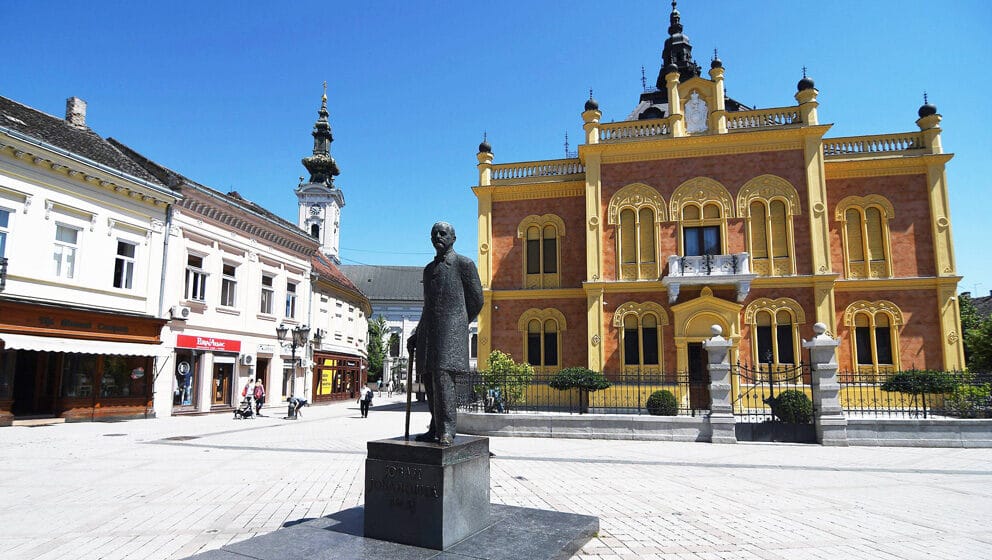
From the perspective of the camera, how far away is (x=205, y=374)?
22.3m

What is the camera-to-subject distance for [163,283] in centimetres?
2047

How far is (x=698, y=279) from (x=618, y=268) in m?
3.56

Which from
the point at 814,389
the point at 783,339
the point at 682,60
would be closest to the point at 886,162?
the point at 783,339

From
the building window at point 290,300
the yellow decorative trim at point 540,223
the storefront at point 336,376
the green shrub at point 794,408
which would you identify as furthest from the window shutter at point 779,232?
the storefront at point 336,376

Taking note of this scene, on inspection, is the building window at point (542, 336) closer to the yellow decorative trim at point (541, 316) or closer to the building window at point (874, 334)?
the yellow decorative trim at point (541, 316)

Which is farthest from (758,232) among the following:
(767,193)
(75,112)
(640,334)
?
(75,112)

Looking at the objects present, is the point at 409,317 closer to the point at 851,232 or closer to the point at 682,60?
the point at 682,60

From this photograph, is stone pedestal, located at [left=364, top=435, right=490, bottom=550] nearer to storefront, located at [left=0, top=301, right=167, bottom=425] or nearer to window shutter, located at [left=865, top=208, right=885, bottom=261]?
storefront, located at [left=0, top=301, right=167, bottom=425]

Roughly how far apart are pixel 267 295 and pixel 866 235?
2812 centimetres

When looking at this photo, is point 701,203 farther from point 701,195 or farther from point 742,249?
point 742,249

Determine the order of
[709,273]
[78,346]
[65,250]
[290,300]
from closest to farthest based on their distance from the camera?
[78,346]
[65,250]
[709,273]
[290,300]

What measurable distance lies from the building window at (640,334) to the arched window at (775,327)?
3.73m

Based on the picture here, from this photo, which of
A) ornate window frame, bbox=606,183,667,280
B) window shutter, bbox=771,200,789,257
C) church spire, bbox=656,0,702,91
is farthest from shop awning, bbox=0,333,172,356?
church spire, bbox=656,0,702,91

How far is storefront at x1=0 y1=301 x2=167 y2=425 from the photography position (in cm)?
1608
